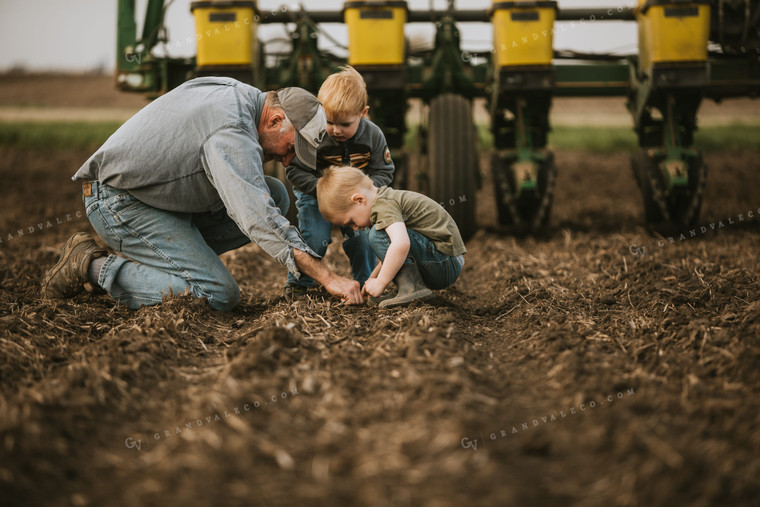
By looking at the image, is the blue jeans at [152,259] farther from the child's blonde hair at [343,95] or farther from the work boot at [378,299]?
the child's blonde hair at [343,95]

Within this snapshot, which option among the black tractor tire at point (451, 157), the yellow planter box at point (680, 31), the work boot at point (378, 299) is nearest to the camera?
the work boot at point (378, 299)

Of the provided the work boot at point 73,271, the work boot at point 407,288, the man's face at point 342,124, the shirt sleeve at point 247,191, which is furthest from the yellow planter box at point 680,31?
the work boot at point 73,271

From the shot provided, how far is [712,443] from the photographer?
5.95ft

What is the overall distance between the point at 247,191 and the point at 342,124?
2.54 ft

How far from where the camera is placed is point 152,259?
355 cm

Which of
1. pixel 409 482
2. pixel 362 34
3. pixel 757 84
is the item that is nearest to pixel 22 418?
pixel 409 482

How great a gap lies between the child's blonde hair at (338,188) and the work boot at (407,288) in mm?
407

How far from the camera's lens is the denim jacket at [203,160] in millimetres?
3000

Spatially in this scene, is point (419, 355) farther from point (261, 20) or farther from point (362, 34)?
point (261, 20)

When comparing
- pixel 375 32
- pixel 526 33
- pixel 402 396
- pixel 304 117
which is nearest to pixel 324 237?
pixel 304 117

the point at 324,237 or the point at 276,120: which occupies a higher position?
the point at 276,120

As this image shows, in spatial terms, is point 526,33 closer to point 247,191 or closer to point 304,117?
point 304,117

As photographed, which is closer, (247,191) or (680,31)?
(247,191)

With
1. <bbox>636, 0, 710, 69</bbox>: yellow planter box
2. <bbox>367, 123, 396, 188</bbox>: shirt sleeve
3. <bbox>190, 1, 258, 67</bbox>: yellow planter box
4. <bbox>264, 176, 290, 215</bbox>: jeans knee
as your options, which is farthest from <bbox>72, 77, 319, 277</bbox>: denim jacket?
<bbox>636, 0, 710, 69</bbox>: yellow planter box
